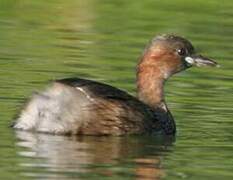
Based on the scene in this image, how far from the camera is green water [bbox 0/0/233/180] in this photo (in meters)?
12.5

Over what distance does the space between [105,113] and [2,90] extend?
2003mm

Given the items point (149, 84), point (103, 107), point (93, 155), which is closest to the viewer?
point (93, 155)

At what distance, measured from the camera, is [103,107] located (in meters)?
14.0

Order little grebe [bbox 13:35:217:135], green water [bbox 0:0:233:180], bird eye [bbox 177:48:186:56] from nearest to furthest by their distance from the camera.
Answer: green water [bbox 0:0:233:180]
little grebe [bbox 13:35:217:135]
bird eye [bbox 177:48:186:56]

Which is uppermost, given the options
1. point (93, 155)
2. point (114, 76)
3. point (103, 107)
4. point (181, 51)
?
point (181, 51)

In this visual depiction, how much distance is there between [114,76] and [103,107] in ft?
11.1

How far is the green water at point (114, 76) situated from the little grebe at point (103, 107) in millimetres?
123

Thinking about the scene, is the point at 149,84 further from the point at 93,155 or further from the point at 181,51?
the point at 93,155

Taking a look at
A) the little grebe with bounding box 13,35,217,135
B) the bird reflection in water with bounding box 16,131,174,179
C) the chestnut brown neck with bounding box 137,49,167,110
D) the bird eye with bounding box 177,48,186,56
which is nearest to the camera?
the bird reflection in water with bounding box 16,131,174,179

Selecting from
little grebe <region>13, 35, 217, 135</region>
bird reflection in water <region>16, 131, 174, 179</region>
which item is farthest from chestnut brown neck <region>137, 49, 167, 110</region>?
bird reflection in water <region>16, 131, 174, 179</region>

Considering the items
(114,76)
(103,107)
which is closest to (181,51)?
(103,107)

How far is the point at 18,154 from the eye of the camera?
1274cm

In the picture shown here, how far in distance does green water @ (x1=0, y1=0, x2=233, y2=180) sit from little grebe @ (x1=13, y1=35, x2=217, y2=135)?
0.12 metres

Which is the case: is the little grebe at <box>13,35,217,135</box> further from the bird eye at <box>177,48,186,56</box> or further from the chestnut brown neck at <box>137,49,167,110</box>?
the bird eye at <box>177,48,186,56</box>
